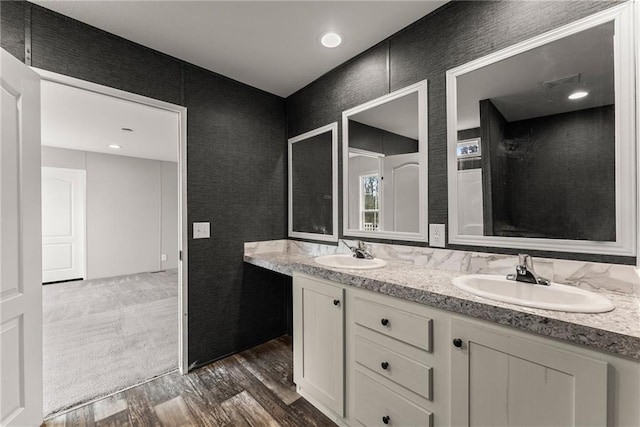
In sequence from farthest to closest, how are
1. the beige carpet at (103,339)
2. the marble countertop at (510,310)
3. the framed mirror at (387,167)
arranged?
the beige carpet at (103,339) → the framed mirror at (387,167) → the marble countertop at (510,310)

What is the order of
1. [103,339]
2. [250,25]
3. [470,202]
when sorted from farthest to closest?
[103,339], [250,25], [470,202]

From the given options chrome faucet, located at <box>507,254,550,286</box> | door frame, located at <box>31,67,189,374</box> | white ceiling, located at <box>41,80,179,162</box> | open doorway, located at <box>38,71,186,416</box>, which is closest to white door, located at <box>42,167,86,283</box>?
open doorway, located at <box>38,71,186,416</box>

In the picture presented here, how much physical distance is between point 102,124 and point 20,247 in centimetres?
277

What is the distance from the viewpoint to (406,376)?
1.23 meters

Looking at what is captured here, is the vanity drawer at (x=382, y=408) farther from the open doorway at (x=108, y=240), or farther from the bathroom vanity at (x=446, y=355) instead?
the open doorway at (x=108, y=240)

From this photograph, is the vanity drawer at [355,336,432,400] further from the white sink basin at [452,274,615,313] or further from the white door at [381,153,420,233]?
the white door at [381,153,420,233]

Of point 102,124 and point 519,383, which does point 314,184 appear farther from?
point 102,124

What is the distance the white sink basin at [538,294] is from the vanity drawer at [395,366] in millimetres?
406

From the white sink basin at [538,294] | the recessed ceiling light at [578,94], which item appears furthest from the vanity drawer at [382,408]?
the recessed ceiling light at [578,94]

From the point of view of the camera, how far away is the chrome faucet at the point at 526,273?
1186mm

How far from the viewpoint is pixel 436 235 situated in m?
1.63

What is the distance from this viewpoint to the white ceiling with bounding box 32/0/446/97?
5.15ft

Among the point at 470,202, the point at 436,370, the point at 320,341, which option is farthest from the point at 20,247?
the point at 470,202

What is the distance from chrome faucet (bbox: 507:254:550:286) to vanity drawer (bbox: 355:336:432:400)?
57 centimetres
